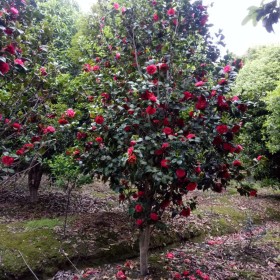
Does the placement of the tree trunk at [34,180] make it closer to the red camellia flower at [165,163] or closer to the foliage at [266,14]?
the red camellia flower at [165,163]

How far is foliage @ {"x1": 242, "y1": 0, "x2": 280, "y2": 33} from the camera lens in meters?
2.78

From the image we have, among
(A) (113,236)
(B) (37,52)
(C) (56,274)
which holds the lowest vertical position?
(C) (56,274)

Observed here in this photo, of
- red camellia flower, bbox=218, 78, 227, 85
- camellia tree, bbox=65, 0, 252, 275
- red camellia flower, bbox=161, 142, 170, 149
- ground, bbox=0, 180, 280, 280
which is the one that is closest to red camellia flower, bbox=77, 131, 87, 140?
camellia tree, bbox=65, 0, 252, 275

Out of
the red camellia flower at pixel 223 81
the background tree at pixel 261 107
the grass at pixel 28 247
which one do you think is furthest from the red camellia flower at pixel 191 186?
the background tree at pixel 261 107

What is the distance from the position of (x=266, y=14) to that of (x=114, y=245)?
4.53m

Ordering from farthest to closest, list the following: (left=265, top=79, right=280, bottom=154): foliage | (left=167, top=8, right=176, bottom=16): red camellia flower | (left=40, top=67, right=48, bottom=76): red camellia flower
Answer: (left=265, top=79, right=280, bottom=154): foliage, (left=167, top=8, right=176, bottom=16): red camellia flower, (left=40, top=67, right=48, bottom=76): red camellia flower

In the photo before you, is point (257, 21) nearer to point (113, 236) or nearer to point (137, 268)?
point (137, 268)

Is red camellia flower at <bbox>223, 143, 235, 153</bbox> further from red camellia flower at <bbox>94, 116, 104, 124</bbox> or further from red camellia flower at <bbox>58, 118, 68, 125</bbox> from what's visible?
red camellia flower at <bbox>58, 118, 68, 125</bbox>

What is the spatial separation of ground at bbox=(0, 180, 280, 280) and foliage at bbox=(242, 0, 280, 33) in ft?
10.7

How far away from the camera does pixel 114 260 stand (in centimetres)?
526

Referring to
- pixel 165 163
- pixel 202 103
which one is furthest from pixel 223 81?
pixel 165 163

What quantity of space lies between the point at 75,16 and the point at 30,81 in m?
8.58

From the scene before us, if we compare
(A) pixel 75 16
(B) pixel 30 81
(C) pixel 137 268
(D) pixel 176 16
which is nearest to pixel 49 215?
(C) pixel 137 268

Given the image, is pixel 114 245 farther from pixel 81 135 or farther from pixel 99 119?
pixel 99 119
